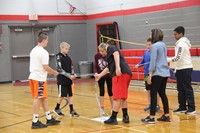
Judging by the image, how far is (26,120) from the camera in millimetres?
7797

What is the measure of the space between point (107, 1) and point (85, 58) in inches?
135

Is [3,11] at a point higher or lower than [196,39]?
higher

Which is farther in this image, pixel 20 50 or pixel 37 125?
pixel 20 50

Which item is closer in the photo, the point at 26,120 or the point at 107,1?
the point at 26,120

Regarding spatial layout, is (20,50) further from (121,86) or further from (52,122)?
(121,86)

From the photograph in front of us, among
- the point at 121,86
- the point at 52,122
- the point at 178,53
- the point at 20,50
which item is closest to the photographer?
the point at 121,86

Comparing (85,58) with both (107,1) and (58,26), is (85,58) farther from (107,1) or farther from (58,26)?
(107,1)

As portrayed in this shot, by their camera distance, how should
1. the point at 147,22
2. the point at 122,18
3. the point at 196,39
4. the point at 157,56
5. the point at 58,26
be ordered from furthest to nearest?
the point at 58,26 → the point at 122,18 → the point at 147,22 → the point at 196,39 → the point at 157,56

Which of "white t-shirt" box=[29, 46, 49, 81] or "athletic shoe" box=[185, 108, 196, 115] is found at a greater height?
"white t-shirt" box=[29, 46, 49, 81]

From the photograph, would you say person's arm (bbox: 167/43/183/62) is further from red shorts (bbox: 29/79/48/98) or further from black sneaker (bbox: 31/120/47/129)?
black sneaker (bbox: 31/120/47/129)

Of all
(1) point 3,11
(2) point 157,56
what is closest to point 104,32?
(1) point 3,11

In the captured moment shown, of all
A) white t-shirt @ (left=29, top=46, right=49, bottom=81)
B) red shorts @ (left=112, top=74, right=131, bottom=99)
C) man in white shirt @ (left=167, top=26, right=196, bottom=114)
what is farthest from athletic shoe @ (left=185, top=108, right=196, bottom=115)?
white t-shirt @ (left=29, top=46, right=49, bottom=81)

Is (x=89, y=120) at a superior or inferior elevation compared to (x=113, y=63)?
inferior

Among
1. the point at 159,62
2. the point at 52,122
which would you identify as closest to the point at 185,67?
the point at 159,62
